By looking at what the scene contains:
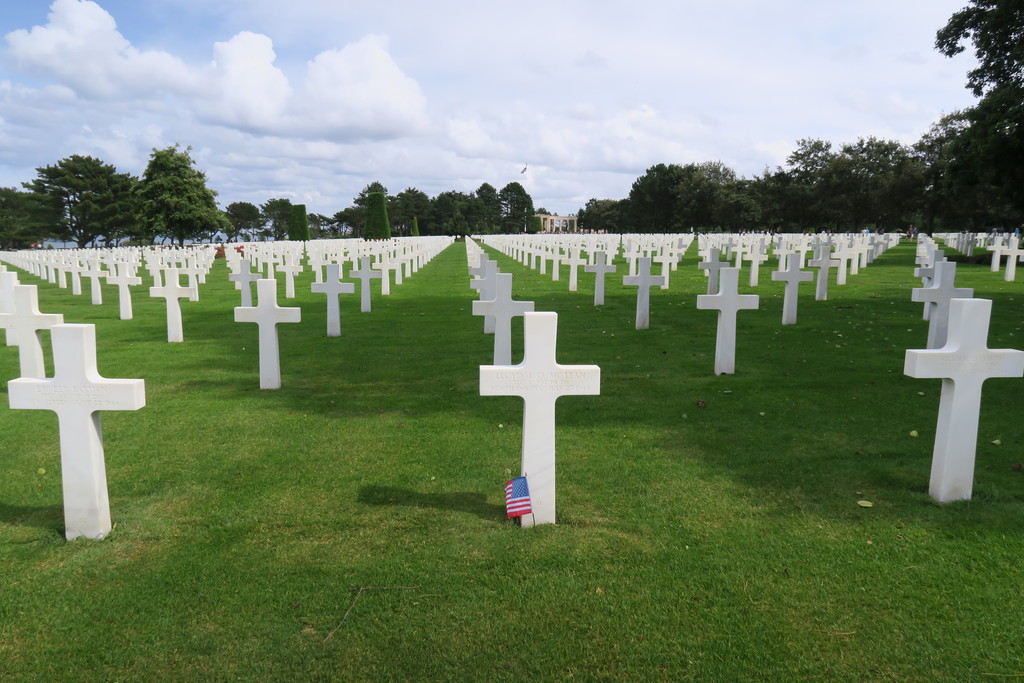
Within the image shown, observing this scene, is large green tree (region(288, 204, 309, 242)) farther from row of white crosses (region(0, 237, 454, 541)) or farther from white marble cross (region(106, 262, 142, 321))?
row of white crosses (region(0, 237, 454, 541))

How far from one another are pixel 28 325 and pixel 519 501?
527cm

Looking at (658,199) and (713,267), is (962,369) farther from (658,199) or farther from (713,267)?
(658,199)

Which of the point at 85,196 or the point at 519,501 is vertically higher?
the point at 85,196

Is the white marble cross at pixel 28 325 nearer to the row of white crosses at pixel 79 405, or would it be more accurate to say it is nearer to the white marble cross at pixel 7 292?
the white marble cross at pixel 7 292

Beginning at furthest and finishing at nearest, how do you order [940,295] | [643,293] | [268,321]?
[643,293]
[940,295]
[268,321]

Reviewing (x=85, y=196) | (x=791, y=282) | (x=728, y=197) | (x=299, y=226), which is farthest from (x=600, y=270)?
(x=85, y=196)

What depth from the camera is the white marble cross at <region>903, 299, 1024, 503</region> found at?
12.7 ft

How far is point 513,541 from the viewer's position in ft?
12.2

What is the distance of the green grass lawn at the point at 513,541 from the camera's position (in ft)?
9.18

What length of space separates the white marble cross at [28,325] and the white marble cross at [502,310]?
4.00 metres

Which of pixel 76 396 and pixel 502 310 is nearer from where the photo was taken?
pixel 76 396

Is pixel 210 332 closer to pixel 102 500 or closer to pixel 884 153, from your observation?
pixel 102 500

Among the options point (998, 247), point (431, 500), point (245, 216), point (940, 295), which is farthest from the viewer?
point (245, 216)

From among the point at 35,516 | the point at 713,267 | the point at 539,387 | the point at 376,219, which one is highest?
the point at 376,219
